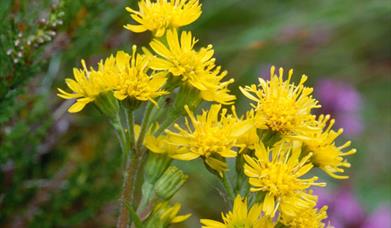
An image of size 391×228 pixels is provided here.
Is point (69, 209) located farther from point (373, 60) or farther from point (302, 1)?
point (373, 60)

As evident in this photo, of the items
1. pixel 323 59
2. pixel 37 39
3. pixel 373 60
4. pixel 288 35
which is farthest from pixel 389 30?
pixel 37 39

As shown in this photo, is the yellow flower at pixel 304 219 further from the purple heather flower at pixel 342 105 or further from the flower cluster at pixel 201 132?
the purple heather flower at pixel 342 105

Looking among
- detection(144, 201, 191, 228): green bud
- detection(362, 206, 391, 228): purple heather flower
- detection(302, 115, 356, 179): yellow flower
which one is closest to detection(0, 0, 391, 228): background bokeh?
detection(362, 206, 391, 228): purple heather flower

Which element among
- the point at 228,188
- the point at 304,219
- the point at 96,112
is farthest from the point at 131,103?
the point at 96,112

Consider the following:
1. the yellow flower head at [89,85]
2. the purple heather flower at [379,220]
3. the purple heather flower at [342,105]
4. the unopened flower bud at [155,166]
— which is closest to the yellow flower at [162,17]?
the yellow flower head at [89,85]

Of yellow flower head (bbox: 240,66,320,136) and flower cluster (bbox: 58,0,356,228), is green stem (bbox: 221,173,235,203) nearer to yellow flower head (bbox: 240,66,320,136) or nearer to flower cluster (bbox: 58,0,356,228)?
flower cluster (bbox: 58,0,356,228)

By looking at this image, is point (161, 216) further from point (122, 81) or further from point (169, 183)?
point (122, 81)
